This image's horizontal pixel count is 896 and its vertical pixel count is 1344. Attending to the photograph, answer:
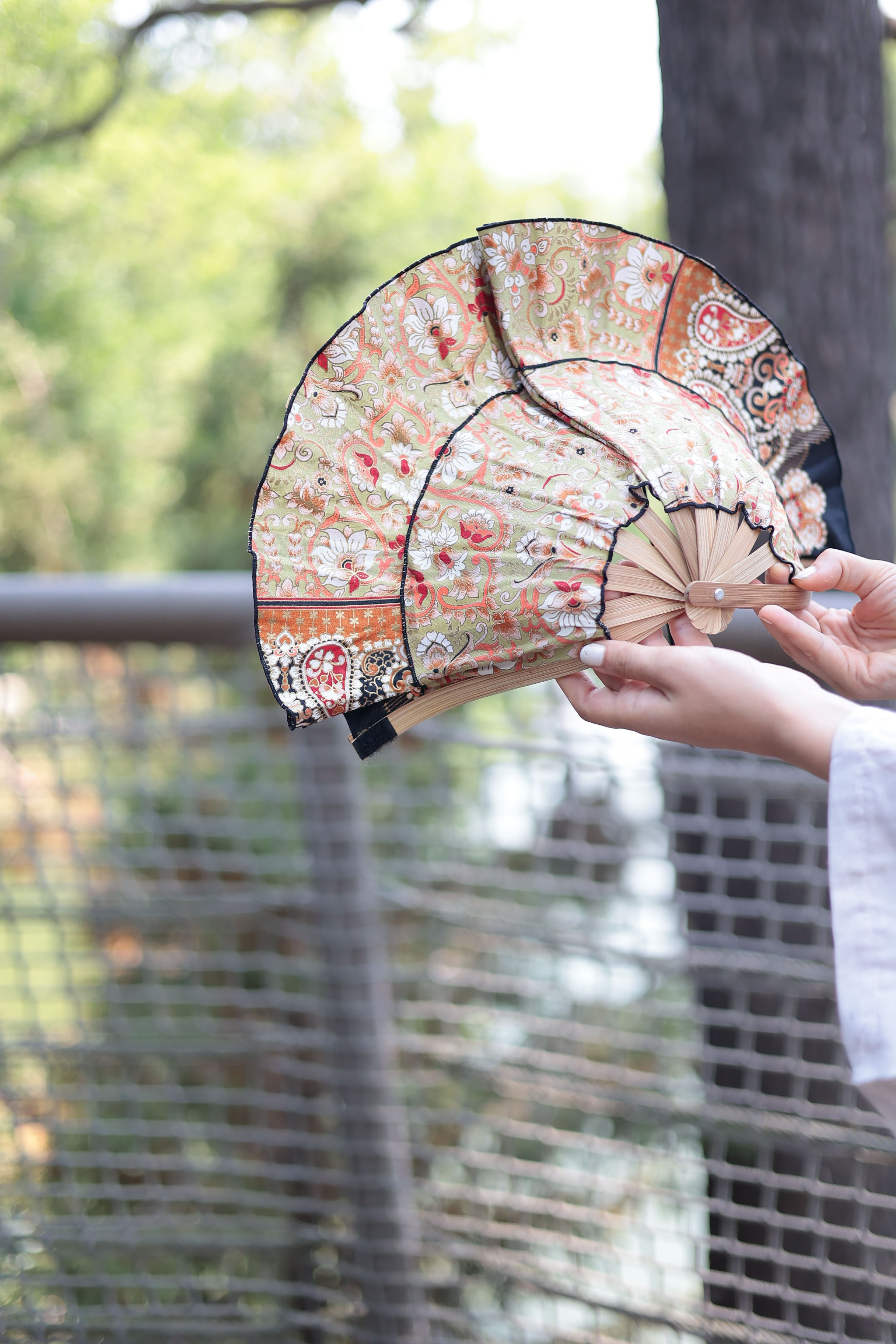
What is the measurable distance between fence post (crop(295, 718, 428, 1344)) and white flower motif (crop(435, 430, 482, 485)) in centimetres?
60

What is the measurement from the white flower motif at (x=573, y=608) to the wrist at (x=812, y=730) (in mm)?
109

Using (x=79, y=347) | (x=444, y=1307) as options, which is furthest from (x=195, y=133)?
(x=444, y=1307)

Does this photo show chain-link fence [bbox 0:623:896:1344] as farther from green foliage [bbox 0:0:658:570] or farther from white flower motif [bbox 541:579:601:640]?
green foliage [bbox 0:0:658:570]

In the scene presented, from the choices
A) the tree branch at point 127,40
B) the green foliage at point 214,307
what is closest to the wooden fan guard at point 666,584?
the tree branch at point 127,40

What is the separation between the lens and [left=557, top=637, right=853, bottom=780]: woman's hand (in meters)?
0.48

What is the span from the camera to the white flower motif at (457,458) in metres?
0.52

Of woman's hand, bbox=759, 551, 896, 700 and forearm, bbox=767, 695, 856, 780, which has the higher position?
woman's hand, bbox=759, 551, 896, 700

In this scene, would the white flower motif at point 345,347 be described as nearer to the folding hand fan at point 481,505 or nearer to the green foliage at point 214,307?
the folding hand fan at point 481,505

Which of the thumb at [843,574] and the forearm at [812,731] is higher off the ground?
the thumb at [843,574]

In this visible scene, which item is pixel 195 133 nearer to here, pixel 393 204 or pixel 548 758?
pixel 393 204

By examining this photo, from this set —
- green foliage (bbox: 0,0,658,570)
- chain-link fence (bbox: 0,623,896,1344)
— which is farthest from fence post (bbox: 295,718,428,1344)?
green foliage (bbox: 0,0,658,570)

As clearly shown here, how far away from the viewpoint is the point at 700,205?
104cm

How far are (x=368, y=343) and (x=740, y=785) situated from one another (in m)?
0.69

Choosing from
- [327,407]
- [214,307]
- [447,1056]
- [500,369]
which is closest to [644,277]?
[500,369]
